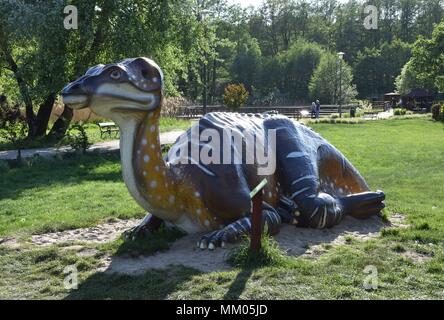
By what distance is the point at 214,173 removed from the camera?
5.86m

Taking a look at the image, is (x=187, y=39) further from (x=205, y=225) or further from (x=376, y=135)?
(x=205, y=225)

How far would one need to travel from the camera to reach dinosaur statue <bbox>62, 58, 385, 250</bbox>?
4922 mm

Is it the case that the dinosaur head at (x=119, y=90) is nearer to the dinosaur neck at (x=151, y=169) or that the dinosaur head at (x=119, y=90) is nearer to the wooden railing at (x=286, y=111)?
the dinosaur neck at (x=151, y=169)

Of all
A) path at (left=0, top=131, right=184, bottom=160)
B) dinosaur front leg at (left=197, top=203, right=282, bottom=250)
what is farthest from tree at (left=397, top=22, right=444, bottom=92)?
dinosaur front leg at (left=197, top=203, right=282, bottom=250)

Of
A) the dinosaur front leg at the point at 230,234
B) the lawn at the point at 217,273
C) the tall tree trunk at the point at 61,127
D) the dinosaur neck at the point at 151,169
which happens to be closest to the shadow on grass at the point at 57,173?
the lawn at the point at 217,273

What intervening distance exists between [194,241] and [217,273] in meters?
1.09

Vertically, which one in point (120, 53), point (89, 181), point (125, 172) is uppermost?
point (120, 53)

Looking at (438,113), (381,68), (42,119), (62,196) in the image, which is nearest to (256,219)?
(62,196)

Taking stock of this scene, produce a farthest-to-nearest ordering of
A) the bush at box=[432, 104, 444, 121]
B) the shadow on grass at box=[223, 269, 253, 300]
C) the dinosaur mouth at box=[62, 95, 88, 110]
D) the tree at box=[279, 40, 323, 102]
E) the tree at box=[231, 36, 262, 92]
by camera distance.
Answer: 1. the tree at box=[231, 36, 262, 92]
2. the tree at box=[279, 40, 323, 102]
3. the bush at box=[432, 104, 444, 121]
4. the dinosaur mouth at box=[62, 95, 88, 110]
5. the shadow on grass at box=[223, 269, 253, 300]

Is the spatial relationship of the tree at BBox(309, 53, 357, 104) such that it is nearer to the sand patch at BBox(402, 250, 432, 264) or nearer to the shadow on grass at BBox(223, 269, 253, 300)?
the sand patch at BBox(402, 250, 432, 264)

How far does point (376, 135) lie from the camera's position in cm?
2288

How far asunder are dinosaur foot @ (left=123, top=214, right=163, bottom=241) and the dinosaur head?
161 cm
